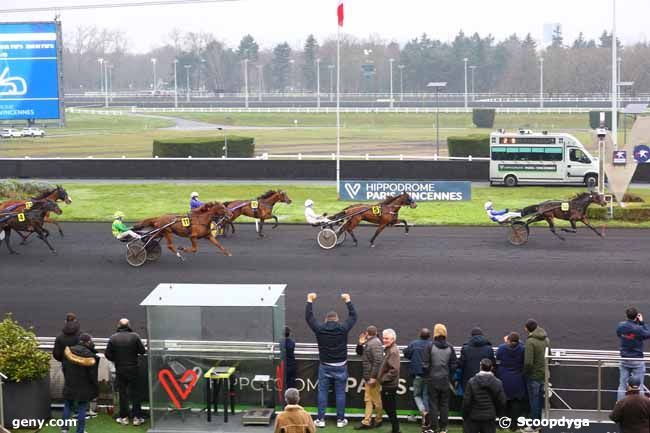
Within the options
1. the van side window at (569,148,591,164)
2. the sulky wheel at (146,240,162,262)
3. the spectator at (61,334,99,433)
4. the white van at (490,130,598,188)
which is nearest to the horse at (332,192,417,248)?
the sulky wheel at (146,240,162,262)

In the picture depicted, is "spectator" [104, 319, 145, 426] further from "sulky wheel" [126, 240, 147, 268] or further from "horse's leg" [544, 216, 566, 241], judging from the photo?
"horse's leg" [544, 216, 566, 241]

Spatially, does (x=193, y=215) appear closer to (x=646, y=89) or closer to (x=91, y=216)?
(x=91, y=216)

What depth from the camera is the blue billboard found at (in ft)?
101

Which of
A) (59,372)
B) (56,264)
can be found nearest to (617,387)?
(59,372)

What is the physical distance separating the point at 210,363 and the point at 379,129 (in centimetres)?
6236

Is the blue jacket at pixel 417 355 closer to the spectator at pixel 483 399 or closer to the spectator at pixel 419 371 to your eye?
the spectator at pixel 419 371

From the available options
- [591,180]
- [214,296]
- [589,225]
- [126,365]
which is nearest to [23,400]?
[126,365]

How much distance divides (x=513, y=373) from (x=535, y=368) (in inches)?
9.6

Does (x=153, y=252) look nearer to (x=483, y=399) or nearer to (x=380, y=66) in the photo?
(x=483, y=399)

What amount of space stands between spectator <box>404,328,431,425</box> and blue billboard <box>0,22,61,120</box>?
24.0 meters

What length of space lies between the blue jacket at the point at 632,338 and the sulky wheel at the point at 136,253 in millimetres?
11945

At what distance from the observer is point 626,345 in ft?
34.7

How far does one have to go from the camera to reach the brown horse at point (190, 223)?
19938 mm

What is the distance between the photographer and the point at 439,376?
32.4 feet
